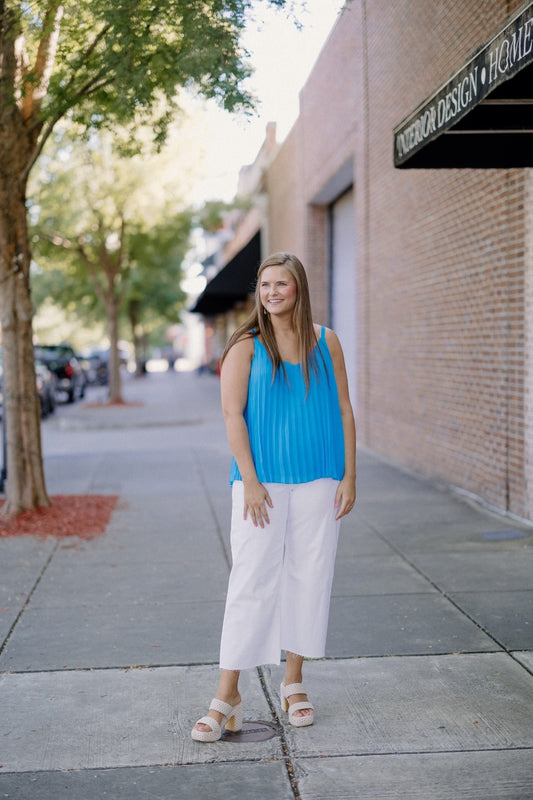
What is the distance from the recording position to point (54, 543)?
7.84 meters

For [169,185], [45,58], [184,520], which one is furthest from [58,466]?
[169,185]

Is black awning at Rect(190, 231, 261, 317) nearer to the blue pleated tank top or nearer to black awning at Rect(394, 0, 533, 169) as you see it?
black awning at Rect(394, 0, 533, 169)

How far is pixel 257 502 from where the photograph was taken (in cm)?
373

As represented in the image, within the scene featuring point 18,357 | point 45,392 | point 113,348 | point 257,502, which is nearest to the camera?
point 257,502

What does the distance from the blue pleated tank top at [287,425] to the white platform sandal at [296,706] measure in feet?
3.03

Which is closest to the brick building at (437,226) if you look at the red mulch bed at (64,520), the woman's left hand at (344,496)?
the woman's left hand at (344,496)

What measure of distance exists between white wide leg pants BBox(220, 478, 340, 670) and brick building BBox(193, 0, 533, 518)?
7.91 feet

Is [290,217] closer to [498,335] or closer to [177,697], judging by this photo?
[498,335]

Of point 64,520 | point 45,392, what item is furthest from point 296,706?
point 45,392

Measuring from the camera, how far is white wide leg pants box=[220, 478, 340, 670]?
12.5ft

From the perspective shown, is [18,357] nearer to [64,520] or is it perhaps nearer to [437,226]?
[64,520]

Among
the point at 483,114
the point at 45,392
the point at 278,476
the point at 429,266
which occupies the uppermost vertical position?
the point at 483,114

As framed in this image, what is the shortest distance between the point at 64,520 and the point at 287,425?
5.28m

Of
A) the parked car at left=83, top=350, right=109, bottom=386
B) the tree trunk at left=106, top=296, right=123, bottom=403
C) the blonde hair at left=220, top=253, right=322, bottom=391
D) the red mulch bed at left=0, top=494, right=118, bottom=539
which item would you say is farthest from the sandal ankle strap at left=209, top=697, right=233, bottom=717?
the parked car at left=83, top=350, right=109, bottom=386
